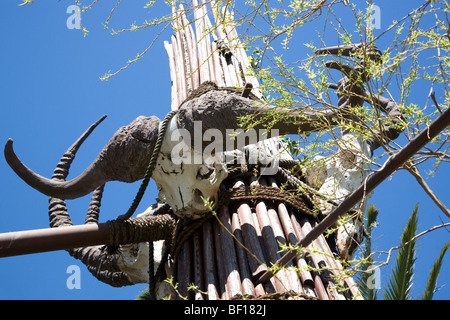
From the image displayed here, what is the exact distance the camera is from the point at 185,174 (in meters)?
4.08

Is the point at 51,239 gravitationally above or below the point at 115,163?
below

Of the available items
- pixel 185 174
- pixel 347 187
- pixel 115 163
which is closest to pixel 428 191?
pixel 347 187

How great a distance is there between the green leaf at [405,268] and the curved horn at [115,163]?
3449 millimetres

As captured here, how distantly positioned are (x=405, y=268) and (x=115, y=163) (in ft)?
11.9

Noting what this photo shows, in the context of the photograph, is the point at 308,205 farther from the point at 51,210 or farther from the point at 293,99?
the point at 51,210

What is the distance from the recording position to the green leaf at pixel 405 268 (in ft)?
21.8

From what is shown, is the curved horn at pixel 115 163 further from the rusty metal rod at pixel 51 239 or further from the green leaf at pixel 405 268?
the green leaf at pixel 405 268

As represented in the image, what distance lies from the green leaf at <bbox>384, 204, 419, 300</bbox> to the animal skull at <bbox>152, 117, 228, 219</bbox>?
10.3 ft

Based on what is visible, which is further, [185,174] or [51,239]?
[185,174]

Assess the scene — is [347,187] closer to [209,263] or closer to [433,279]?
[209,263]

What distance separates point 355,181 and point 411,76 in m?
1.31

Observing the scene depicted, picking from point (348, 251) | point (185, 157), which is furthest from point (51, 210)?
point (348, 251)

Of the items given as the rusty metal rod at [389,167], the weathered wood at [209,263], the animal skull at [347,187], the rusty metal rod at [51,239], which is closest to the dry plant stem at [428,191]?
the rusty metal rod at [389,167]

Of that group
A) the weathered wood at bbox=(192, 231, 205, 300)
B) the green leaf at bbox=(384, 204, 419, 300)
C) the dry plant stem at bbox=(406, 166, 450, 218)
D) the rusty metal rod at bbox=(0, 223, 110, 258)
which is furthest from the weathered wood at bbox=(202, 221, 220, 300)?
the green leaf at bbox=(384, 204, 419, 300)
